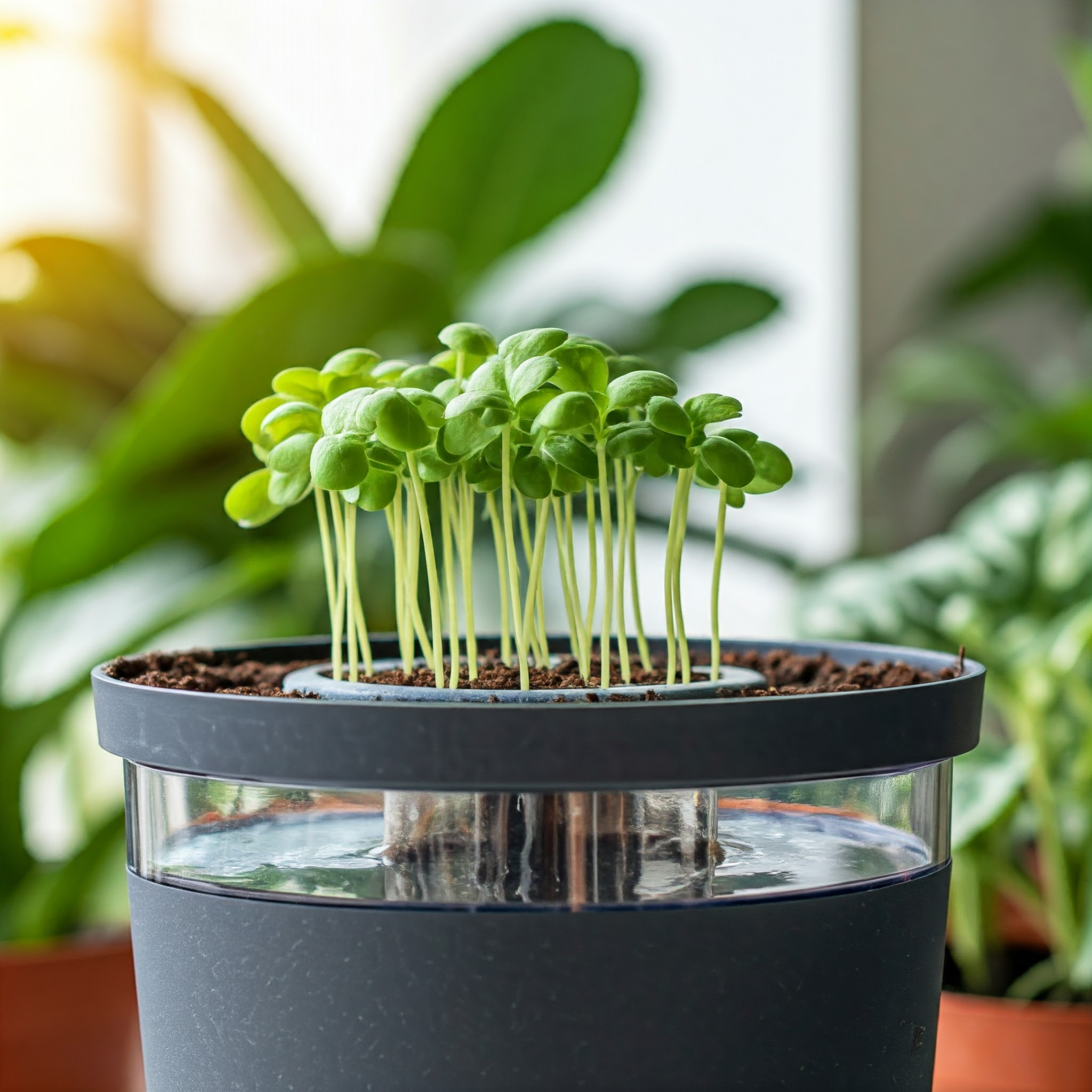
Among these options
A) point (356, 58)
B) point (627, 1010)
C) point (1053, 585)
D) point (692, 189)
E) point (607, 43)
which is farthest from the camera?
point (356, 58)

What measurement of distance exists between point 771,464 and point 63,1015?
0.66 meters

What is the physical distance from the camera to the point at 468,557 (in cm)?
48

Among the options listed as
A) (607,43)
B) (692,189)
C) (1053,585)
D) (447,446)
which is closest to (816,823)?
(447,446)

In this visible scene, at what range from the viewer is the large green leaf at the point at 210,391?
0.92 meters

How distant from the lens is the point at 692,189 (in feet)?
5.84

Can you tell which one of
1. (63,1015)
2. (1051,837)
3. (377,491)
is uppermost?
(377,491)

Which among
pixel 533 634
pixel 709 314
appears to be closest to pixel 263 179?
pixel 709 314

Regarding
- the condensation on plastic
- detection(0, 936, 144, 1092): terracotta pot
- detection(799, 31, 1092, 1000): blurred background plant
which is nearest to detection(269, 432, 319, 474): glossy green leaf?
the condensation on plastic

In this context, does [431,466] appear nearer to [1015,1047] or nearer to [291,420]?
[291,420]

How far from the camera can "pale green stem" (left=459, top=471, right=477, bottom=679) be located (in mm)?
447

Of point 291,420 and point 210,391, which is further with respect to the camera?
point 210,391

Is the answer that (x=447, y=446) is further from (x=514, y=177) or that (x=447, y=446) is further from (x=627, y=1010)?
(x=514, y=177)

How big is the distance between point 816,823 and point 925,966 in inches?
2.4

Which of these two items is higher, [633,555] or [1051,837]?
[633,555]
